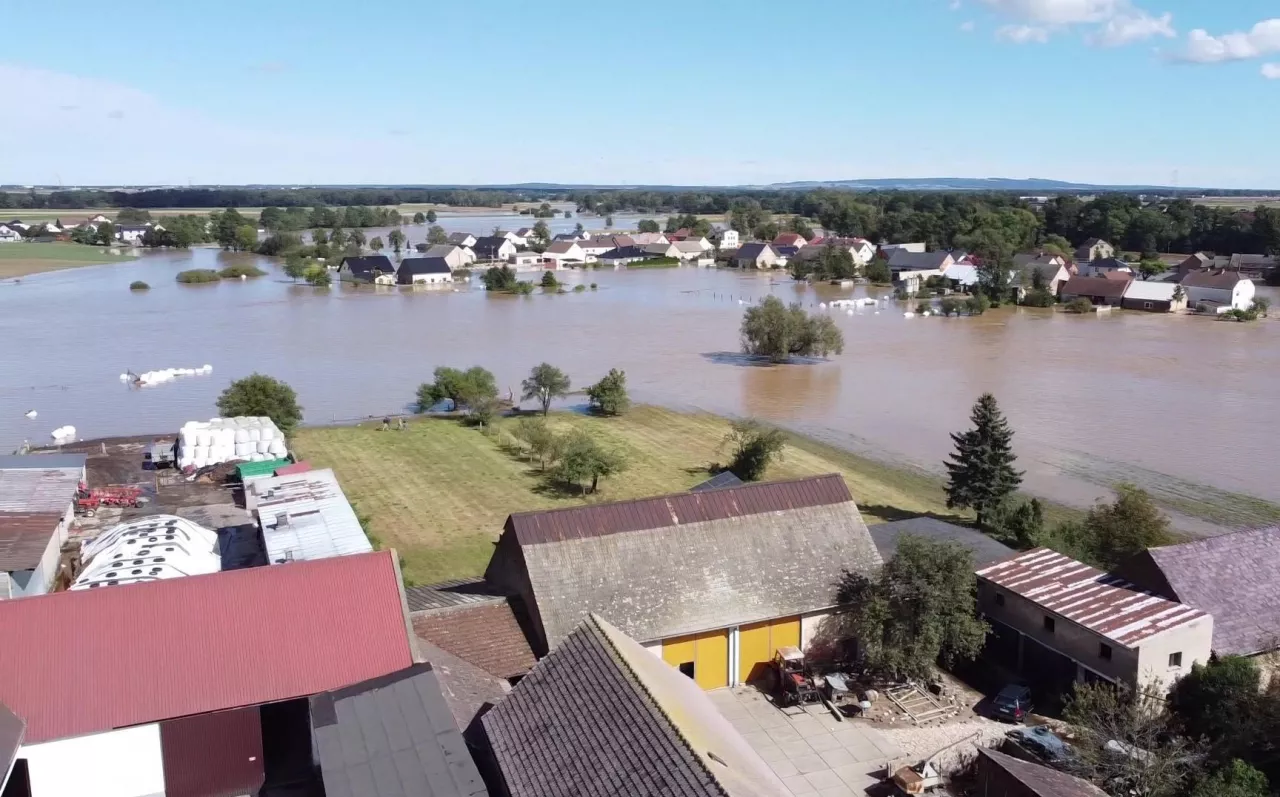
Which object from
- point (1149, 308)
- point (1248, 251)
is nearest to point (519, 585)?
point (1149, 308)

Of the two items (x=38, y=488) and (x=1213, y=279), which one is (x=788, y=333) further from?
(x=1213, y=279)

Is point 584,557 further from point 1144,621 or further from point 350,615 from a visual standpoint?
point 1144,621

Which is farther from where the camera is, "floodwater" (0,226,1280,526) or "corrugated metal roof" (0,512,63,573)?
"floodwater" (0,226,1280,526)

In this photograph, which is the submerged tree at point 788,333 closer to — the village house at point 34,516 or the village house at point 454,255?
the village house at point 34,516

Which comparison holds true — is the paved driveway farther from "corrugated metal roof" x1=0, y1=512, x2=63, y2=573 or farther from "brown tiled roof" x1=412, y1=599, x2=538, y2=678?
"corrugated metal roof" x1=0, y1=512, x2=63, y2=573

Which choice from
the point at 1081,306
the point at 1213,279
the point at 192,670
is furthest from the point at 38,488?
the point at 1213,279

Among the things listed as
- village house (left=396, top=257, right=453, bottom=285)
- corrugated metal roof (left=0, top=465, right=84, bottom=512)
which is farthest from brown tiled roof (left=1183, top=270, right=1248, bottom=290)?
corrugated metal roof (left=0, top=465, right=84, bottom=512)
